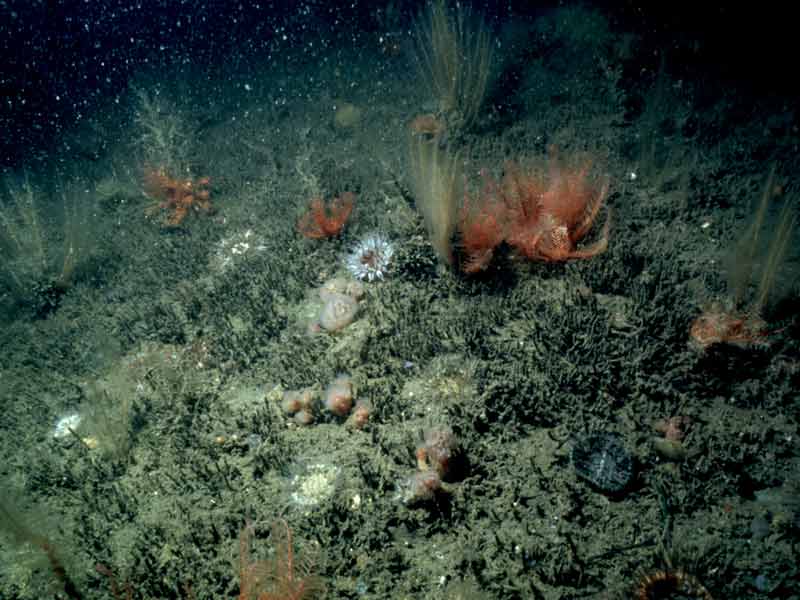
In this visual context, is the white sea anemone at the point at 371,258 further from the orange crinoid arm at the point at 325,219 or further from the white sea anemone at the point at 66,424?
the white sea anemone at the point at 66,424

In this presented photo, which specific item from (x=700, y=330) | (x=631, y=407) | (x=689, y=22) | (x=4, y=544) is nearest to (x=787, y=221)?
(x=700, y=330)

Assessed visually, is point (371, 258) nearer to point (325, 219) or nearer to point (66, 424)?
point (325, 219)

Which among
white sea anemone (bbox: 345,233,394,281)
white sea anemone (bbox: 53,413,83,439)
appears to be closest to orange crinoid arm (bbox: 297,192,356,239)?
white sea anemone (bbox: 345,233,394,281)

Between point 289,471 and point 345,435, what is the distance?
0.70 metres

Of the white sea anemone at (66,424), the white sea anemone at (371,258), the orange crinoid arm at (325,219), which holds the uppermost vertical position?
the orange crinoid arm at (325,219)

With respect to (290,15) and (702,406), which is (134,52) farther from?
(702,406)

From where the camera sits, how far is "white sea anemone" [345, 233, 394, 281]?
645cm

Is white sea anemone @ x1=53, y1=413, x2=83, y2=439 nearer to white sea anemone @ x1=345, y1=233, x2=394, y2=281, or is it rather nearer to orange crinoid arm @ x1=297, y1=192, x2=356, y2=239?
orange crinoid arm @ x1=297, y1=192, x2=356, y2=239

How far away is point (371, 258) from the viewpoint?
6547mm

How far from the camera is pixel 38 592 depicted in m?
4.38

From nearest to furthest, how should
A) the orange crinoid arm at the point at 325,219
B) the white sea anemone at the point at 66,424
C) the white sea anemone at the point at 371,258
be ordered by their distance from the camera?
1. the white sea anemone at the point at 66,424
2. the white sea anemone at the point at 371,258
3. the orange crinoid arm at the point at 325,219

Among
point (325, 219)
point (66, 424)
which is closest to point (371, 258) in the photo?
point (325, 219)

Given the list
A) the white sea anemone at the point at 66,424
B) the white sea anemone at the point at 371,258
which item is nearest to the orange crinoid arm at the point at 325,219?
the white sea anemone at the point at 371,258

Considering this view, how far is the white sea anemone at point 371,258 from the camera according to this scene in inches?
254
